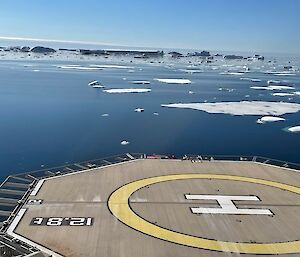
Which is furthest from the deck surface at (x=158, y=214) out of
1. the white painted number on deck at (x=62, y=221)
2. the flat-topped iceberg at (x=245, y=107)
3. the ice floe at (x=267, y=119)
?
the flat-topped iceberg at (x=245, y=107)

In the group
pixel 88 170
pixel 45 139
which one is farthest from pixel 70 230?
pixel 45 139

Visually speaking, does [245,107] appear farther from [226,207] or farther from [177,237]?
[177,237]

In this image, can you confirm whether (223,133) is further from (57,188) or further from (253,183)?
(57,188)

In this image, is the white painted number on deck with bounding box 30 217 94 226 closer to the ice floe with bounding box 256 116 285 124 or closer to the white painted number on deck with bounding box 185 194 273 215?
the white painted number on deck with bounding box 185 194 273 215

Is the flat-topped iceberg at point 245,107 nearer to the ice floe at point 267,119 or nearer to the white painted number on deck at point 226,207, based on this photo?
the ice floe at point 267,119

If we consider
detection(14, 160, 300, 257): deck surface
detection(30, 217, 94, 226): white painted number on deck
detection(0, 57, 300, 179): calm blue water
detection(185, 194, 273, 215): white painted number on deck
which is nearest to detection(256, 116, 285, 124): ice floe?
detection(0, 57, 300, 179): calm blue water

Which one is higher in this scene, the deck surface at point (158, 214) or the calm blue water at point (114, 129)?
the deck surface at point (158, 214)
